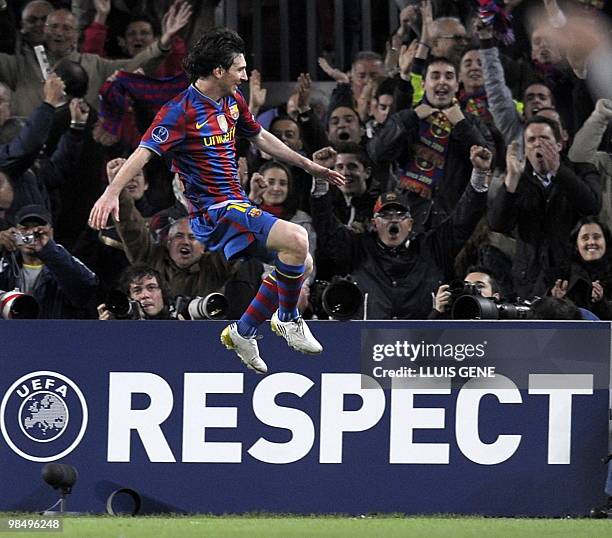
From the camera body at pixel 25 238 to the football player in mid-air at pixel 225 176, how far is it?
1978mm

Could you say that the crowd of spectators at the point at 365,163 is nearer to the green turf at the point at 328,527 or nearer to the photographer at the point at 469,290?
the photographer at the point at 469,290

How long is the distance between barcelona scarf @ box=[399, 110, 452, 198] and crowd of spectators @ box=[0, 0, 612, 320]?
0.5 inches

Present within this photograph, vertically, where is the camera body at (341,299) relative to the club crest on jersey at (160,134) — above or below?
below

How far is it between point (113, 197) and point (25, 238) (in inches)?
108

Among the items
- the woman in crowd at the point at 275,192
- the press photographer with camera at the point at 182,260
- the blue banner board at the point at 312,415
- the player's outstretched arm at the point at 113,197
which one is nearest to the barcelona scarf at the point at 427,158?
the woman in crowd at the point at 275,192

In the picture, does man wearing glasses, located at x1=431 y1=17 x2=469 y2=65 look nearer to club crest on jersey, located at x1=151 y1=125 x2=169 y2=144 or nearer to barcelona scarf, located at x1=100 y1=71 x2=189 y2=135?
barcelona scarf, located at x1=100 y1=71 x2=189 y2=135

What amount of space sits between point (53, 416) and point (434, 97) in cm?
395

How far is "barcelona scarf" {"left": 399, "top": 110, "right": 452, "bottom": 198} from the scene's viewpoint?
10812 mm

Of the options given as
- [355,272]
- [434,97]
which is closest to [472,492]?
[355,272]

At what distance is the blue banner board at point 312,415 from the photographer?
9.30 meters

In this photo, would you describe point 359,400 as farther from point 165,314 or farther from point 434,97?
point 434,97

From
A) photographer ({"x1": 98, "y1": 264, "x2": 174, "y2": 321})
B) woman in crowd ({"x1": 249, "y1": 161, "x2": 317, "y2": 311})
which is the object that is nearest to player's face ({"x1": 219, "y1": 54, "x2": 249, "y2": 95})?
photographer ({"x1": 98, "y1": 264, "x2": 174, "y2": 321})

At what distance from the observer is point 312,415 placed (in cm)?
938

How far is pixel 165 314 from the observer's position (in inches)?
383
